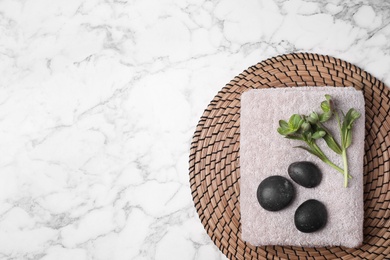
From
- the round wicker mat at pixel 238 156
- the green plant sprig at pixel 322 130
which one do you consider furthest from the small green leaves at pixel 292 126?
the round wicker mat at pixel 238 156

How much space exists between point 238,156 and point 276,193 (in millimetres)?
123

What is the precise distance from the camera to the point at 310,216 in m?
0.86

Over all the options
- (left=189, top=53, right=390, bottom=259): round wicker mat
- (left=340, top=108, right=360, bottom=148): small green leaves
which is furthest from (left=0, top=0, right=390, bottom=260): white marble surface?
(left=340, top=108, right=360, bottom=148): small green leaves

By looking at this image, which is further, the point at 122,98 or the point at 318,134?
the point at 122,98

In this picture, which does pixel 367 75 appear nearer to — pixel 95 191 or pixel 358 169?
pixel 358 169

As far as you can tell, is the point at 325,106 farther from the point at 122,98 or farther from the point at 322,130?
the point at 122,98

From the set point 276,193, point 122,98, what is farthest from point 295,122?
point 122,98

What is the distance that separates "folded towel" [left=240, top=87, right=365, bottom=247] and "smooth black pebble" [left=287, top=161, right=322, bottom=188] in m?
0.01

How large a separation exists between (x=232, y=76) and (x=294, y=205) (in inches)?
11.5

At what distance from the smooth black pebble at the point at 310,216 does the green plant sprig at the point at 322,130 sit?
0.06 m

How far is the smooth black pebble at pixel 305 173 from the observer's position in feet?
2.85

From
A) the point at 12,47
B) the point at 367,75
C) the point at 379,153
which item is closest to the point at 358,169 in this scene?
the point at 379,153

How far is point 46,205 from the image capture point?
1.07 m

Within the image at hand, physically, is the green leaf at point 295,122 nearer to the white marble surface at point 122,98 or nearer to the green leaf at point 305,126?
the green leaf at point 305,126
